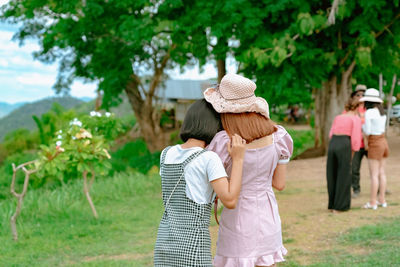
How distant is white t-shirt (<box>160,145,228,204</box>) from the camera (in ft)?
8.07

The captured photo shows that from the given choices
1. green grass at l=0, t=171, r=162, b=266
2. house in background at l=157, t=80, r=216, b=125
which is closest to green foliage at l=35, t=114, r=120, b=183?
green grass at l=0, t=171, r=162, b=266

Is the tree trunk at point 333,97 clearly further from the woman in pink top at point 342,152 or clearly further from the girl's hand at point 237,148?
the girl's hand at point 237,148

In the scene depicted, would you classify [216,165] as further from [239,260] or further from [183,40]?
[183,40]

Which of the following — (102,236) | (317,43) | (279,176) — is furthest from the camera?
(317,43)

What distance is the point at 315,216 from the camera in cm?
720

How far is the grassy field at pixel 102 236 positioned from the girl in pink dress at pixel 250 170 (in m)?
2.51

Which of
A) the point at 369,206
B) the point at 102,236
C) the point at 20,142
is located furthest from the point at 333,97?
the point at 20,142

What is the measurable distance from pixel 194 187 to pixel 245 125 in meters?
0.40

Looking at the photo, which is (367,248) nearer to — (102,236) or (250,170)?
(250,170)

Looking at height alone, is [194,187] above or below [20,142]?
above

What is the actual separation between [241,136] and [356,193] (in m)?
6.49

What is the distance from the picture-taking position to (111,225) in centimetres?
756

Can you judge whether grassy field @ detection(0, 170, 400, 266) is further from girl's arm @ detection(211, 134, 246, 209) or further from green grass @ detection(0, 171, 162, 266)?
girl's arm @ detection(211, 134, 246, 209)

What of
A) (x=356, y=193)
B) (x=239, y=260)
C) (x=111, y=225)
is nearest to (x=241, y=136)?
(x=239, y=260)
